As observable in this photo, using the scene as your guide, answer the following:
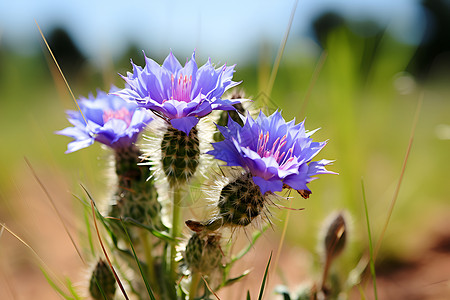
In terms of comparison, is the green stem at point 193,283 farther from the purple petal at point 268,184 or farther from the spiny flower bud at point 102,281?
the purple petal at point 268,184

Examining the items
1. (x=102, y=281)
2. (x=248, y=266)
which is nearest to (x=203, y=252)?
(x=102, y=281)

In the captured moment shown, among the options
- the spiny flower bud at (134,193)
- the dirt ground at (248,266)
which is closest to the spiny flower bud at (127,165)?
the spiny flower bud at (134,193)

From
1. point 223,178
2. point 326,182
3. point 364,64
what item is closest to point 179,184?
point 223,178

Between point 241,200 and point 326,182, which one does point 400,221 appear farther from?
point 241,200

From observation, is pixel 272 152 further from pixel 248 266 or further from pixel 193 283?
pixel 248 266

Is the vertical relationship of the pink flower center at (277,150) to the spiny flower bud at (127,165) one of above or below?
above

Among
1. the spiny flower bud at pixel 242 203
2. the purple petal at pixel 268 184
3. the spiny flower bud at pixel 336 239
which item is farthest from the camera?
the spiny flower bud at pixel 336 239

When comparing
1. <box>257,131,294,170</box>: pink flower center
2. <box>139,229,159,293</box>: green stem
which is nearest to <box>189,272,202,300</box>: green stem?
<box>139,229,159,293</box>: green stem

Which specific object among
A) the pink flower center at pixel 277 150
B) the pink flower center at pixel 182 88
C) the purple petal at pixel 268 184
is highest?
the pink flower center at pixel 182 88
